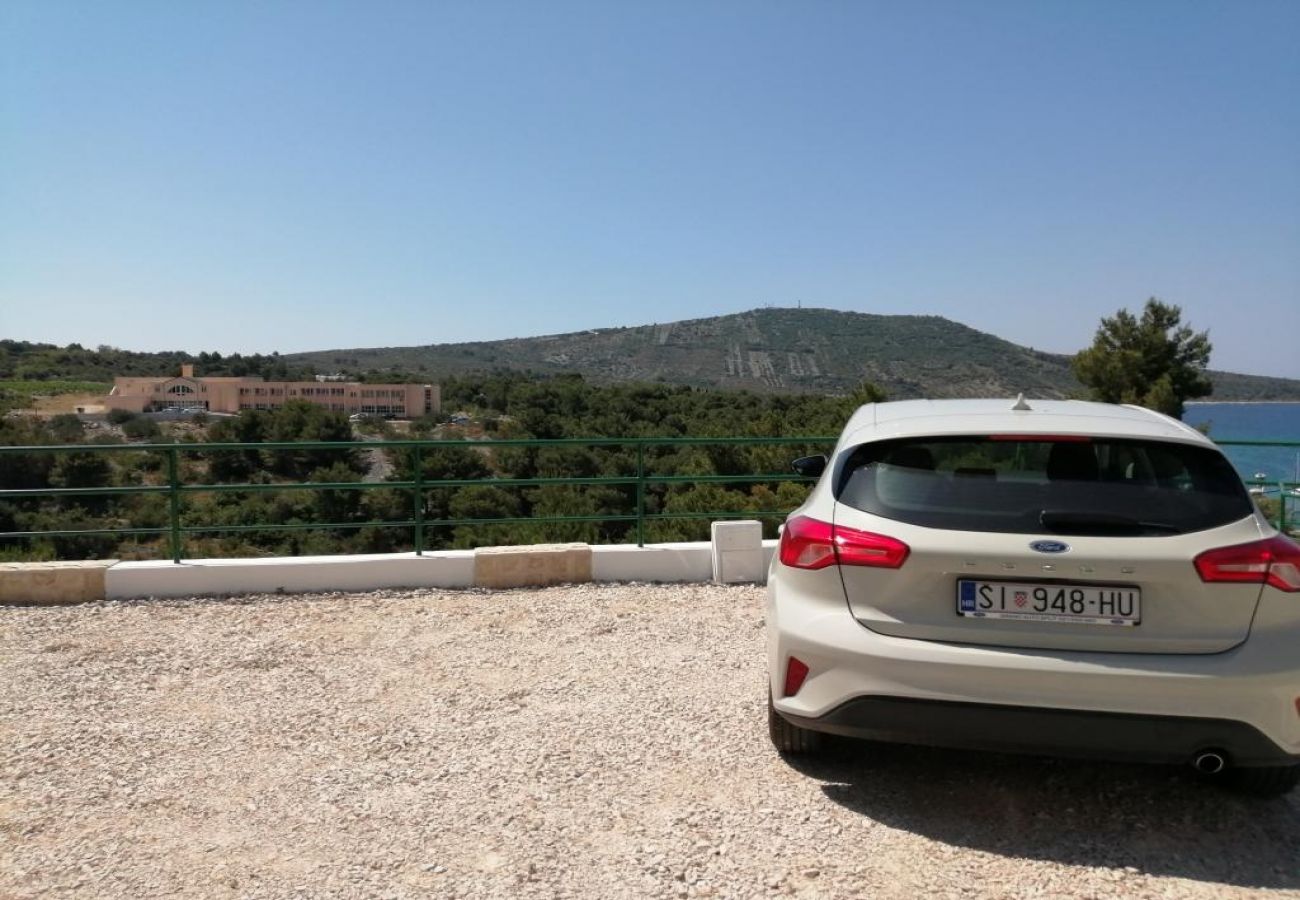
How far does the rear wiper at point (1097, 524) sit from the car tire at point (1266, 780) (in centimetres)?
102

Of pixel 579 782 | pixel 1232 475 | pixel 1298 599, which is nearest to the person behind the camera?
pixel 1298 599

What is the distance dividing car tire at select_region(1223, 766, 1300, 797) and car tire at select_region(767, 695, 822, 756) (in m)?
1.48

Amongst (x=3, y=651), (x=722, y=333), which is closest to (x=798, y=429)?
(x=3, y=651)

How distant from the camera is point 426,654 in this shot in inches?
198

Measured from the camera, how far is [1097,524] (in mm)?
2754

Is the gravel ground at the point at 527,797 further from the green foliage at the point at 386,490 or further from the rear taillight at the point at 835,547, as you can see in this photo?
the green foliage at the point at 386,490

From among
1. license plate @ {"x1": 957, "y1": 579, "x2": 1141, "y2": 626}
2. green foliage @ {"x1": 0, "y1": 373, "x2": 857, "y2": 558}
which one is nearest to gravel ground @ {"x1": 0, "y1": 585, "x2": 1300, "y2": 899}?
license plate @ {"x1": 957, "y1": 579, "x2": 1141, "y2": 626}

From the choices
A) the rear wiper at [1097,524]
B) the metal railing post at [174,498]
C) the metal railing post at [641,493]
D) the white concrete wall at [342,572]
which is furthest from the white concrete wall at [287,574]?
the rear wiper at [1097,524]

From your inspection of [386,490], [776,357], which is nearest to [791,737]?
[386,490]

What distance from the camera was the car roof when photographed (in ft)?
9.93

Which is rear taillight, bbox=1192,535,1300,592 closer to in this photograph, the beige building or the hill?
the beige building

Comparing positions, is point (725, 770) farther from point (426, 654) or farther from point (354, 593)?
point (354, 593)

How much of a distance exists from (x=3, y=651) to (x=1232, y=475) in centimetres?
643

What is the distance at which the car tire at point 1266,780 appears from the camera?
297cm
